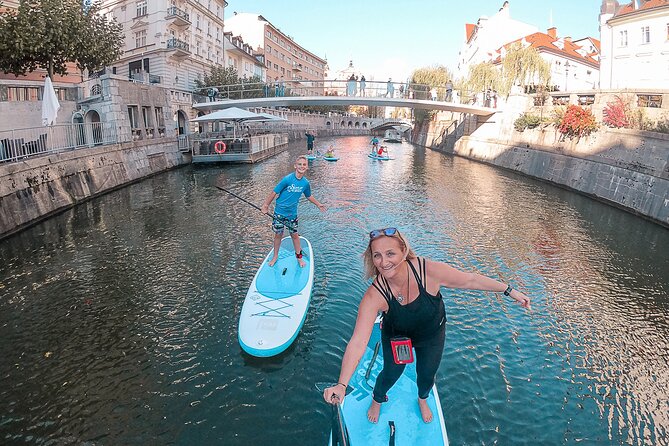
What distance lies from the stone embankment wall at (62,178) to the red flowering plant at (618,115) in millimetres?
24547

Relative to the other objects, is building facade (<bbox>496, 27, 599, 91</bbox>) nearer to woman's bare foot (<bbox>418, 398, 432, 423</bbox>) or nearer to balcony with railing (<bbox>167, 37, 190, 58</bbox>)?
balcony with railing (<bbox>167, 37, 190, 58</bbox>)

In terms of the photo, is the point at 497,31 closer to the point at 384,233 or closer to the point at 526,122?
the point at 526,122

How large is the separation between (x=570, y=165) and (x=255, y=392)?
917 inches

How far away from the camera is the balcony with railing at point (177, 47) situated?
134 feet

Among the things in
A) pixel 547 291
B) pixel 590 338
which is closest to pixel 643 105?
pixel 547 291

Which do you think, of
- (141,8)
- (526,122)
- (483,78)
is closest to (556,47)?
(483,78)

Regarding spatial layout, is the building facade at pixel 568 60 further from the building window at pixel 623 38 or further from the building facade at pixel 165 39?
the building facade at pixel 165 39

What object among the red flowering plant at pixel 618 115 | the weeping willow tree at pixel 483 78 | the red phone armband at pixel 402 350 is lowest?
the red phone armband at pixel 402 350

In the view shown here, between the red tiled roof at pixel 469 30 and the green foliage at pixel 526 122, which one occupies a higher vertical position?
the red tiled roof at pixel 469 30

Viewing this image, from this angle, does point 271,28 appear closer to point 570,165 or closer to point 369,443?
point 570,165

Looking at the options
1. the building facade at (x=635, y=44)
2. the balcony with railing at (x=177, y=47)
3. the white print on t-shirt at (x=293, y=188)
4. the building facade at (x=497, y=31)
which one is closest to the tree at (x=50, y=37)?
the balcony with railing at (x=177, y=47)

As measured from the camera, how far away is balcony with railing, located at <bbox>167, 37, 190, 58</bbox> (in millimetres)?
40750

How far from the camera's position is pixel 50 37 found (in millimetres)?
19828

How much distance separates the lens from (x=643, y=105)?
836 inches
